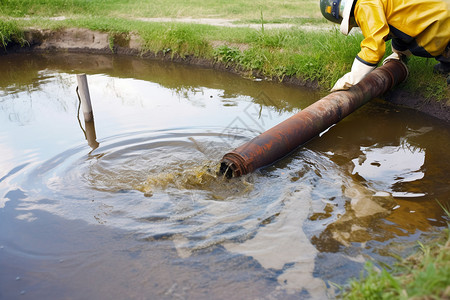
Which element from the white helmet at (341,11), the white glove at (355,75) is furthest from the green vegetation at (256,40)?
the white glove at (355,75)

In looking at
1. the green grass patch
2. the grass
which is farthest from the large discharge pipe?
the green grass patch

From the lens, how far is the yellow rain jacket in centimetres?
420

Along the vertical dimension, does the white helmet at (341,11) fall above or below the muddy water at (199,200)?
above

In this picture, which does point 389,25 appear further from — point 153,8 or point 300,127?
point 153,8

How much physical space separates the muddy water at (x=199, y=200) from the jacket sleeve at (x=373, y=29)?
1.08 meters

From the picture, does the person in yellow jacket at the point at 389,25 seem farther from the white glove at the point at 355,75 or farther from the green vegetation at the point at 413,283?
the green vegetation at the point at 413,283

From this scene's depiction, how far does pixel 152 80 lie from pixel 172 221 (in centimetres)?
473

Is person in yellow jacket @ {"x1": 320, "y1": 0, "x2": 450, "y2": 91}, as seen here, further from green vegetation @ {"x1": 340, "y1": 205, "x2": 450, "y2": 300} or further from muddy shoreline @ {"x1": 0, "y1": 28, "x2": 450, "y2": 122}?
muddy shoreline @ {"x1": 0, "y1": 28, "x2": 450, "y2": 122}

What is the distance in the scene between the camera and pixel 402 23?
4.47m

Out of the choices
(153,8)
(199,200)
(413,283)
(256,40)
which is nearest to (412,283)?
(413,283)

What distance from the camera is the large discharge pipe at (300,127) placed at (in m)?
3.79

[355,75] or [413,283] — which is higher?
[355,75]

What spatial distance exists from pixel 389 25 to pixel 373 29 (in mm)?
556

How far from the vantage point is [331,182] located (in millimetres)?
3898
